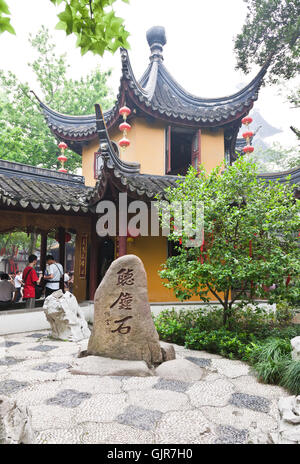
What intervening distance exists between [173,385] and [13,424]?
2.29 meters

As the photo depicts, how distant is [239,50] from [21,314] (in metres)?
9.37

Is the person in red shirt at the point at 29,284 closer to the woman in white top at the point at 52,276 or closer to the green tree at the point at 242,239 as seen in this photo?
the woman in white top at the point at 52,276

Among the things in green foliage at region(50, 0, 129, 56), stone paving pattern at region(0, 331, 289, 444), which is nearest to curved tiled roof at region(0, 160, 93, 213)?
stone paving pattern at region(0, 331, 289, 444)

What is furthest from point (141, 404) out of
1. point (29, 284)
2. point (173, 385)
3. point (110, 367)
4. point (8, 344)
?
point (29, 284)

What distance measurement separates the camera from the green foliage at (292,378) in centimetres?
331

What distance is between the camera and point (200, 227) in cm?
531

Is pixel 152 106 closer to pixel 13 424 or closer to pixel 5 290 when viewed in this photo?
pixel 5 290

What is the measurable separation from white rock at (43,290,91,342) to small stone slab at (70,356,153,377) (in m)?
1.83

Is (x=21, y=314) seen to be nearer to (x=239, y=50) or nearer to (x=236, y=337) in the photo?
(x=236, y=337)

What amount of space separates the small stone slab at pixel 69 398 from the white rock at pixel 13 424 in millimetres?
1289

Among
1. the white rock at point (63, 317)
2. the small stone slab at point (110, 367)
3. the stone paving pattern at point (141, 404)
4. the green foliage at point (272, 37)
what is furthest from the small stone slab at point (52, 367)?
the green foliage at point (272, 37)

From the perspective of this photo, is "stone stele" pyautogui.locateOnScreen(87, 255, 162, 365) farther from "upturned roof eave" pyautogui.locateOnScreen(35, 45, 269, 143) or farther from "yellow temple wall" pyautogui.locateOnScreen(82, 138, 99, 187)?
"yellow temple wall" pyautogui.locateOnScreen(82, 138, 99, 187)

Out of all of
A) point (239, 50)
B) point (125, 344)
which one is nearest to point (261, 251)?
point (125, 344)

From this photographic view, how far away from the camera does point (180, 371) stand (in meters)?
3.89
